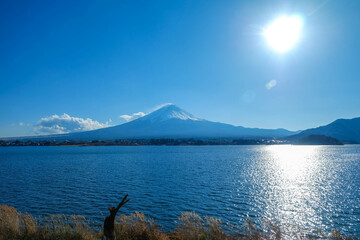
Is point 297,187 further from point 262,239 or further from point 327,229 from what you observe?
point 262,239

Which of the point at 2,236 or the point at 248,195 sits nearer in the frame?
the point at 2,236

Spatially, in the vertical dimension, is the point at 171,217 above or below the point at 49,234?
below

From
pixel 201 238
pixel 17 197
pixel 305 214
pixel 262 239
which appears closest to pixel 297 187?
pixel 305 214

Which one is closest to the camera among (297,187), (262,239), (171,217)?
(262,239)

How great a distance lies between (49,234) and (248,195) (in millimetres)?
20242

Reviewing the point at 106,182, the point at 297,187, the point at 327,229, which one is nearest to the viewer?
the point at 327,229

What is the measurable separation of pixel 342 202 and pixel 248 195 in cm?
890

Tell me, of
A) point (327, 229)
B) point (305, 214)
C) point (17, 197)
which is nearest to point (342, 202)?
point (305, 214)

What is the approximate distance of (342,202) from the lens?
22547mm

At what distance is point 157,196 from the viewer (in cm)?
2503

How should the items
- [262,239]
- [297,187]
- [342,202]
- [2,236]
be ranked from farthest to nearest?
[297,187] < [342,202] < [262,239] < [2,236]

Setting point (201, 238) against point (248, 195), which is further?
point (248, 195)

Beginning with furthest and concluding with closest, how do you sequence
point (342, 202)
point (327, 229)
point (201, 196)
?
point (201, 196)
point (342, 202)
point (327, 229)

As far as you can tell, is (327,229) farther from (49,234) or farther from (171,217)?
(49,234)
